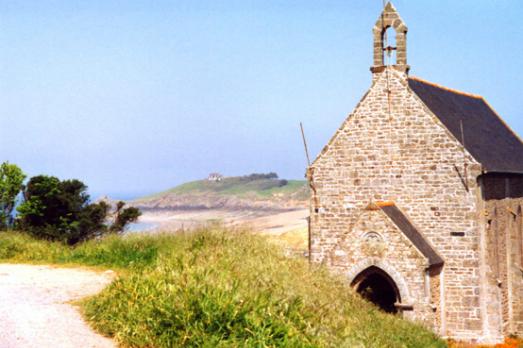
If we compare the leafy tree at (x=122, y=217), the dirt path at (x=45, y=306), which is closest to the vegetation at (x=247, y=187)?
the leafy tree at (x=122, y=217)

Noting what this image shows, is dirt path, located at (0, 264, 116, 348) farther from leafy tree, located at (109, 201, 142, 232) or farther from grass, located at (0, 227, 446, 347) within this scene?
leafy tree, located at (109, 201, 142, 232)

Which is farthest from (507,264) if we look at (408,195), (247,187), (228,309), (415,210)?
(247,187)

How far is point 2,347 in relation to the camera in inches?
484

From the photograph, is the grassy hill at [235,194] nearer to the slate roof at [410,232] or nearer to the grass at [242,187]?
the grass at [242,187]

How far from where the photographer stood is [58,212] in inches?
1166

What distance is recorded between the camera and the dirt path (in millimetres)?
12891

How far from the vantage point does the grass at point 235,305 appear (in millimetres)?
12414

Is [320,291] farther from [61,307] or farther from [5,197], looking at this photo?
[5,197]

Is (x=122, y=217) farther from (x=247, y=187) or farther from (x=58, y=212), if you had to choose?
(x=247, y=187)

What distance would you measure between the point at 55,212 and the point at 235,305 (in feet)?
61.2

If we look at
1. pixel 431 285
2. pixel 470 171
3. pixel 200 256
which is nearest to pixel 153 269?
pixel 200 256

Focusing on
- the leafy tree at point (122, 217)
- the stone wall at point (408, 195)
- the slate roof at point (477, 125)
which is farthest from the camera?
the leafy tree at point (122, 217)

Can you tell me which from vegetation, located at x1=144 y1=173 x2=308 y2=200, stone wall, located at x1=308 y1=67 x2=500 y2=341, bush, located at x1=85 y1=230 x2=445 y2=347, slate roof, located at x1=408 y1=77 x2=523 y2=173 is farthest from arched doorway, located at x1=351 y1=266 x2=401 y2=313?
vegetation, located at x1=144 y1=173 x2=308 y2=200

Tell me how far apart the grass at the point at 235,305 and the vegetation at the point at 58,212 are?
10207mm
